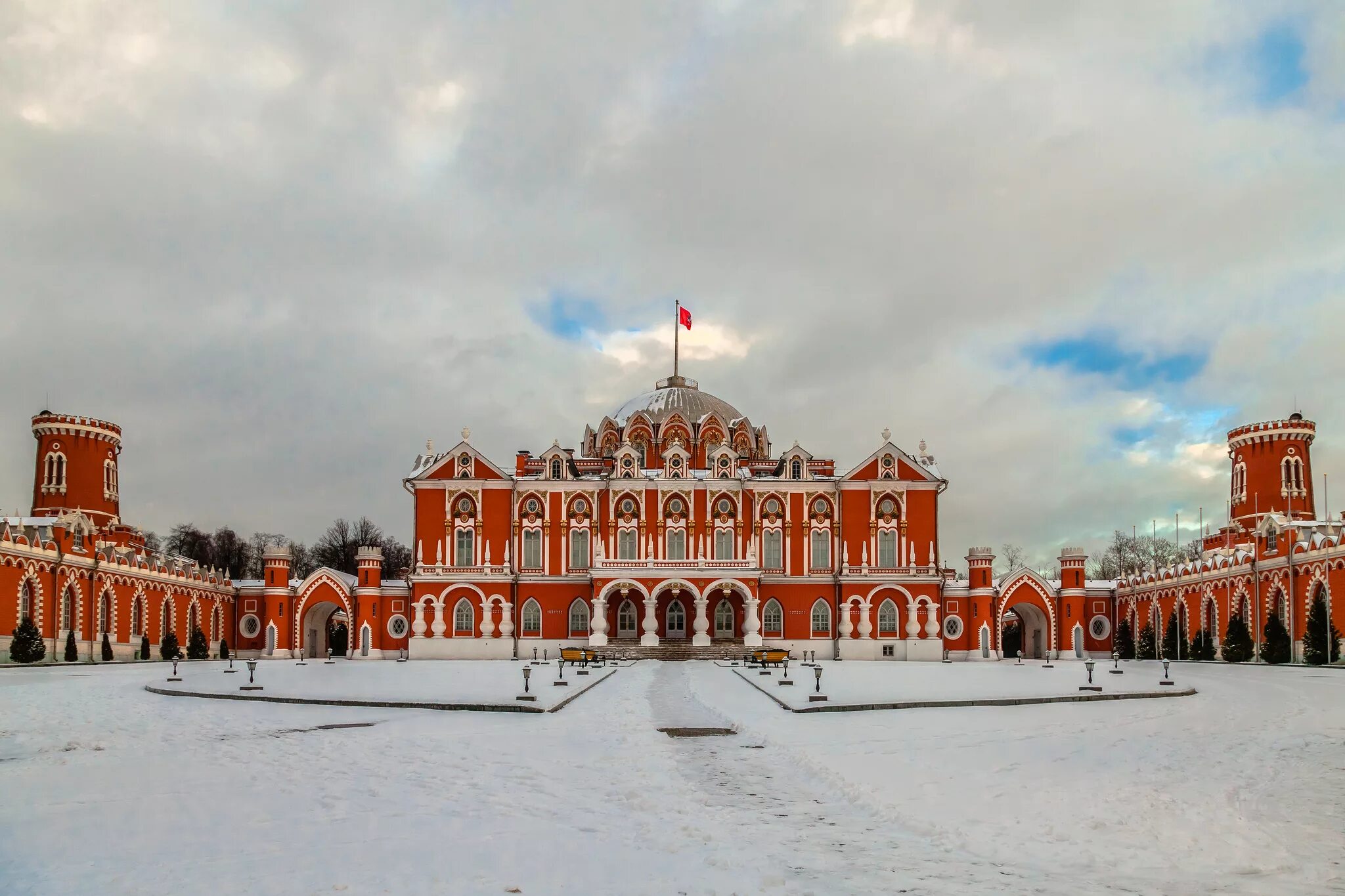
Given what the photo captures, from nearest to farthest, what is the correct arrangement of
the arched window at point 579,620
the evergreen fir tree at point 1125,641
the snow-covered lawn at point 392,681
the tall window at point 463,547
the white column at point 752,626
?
the snow-covered lawn at point 392,681 → the white column at point 752,626 → the arched window at point 579,620 → the tall window at point 463,547 → the evergreen fir tree at point 1125,641

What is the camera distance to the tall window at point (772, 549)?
206 feet

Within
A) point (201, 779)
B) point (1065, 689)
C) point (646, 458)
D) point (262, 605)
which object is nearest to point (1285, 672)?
point (1065, 689)

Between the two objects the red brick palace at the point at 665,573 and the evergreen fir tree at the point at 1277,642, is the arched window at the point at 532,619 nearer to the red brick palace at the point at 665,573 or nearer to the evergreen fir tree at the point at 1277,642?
the red brick palace at the point at 665,573

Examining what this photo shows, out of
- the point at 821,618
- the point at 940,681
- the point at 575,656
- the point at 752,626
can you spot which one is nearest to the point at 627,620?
the point at 752,626

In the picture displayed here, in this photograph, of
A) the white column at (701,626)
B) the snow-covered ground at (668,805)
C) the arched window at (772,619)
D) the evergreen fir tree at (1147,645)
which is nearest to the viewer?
the snow-covered ground at (668,805)

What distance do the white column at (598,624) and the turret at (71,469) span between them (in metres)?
29.2

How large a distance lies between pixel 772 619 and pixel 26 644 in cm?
3440

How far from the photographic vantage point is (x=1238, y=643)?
55.1 metres

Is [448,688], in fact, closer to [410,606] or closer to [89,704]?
[89,704]

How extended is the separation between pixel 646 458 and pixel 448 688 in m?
39.4

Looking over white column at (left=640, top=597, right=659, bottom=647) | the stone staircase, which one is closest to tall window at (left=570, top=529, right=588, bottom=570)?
white column at (left=640, top=597, right=659, bottom=647)

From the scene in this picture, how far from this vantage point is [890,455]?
207 feet

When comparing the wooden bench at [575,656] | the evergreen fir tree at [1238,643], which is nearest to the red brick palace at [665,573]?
the evergreen fir tree at [1238,643]

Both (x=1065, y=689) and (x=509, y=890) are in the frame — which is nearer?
(x=509, y=890)
